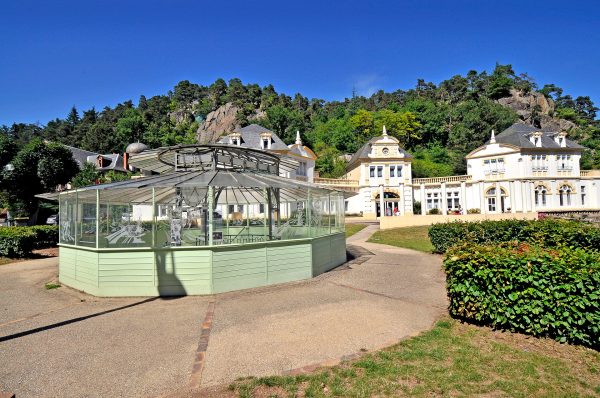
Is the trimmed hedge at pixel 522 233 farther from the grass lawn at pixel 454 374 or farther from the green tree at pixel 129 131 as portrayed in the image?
the green tree at pixel 129 131

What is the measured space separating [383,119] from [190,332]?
6577 cm

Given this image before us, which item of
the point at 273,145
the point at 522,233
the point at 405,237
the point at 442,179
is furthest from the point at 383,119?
the point at 522,233

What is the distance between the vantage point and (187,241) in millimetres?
9844

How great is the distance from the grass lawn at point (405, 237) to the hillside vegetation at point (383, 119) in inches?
1008

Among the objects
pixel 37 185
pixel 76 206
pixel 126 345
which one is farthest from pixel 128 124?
pixel 126 345

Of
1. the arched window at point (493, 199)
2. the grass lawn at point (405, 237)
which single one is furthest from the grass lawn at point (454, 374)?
the arched window at point (493, 199)

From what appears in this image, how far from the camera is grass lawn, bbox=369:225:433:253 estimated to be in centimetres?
2105

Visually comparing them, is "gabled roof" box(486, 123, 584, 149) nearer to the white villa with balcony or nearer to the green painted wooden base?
the white villa with balcony

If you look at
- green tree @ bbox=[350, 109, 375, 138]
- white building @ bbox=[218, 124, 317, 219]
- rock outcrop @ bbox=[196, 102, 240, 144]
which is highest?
rock outcrop @ bbox=[196, 102, 240, 144]

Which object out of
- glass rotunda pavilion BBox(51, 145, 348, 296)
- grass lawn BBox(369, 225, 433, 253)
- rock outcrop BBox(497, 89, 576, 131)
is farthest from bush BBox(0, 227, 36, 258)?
rock outcrop BBox(497, 89, 576, 131)

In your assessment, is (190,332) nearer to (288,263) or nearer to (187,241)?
(187,241)

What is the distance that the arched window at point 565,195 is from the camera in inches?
1671

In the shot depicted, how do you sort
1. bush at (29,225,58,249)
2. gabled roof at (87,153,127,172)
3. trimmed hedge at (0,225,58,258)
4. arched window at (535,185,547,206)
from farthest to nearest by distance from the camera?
gabled roof at (87,153,127,172), arched window at (535,185,547,206), bush at (29,225,58,249), trimmed hedge at (0,225,58,258)

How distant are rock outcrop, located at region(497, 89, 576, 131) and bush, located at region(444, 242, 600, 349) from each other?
85919 mm
